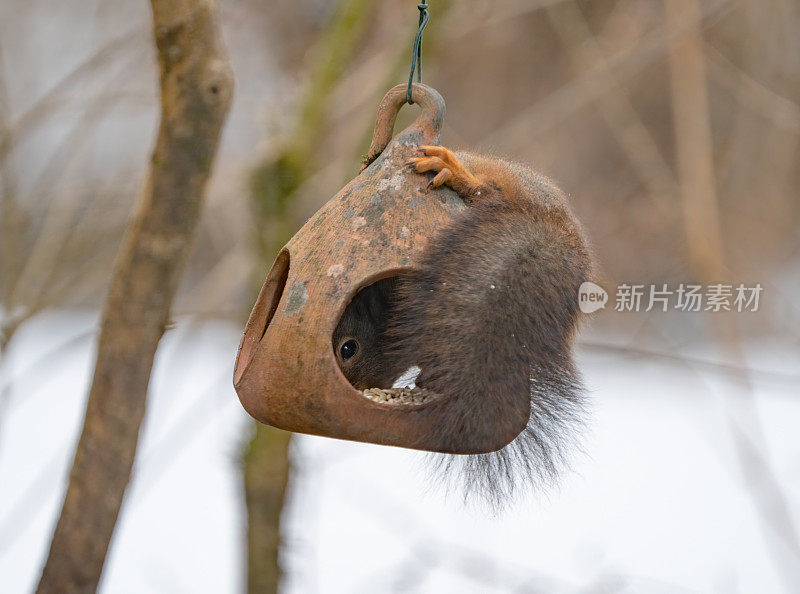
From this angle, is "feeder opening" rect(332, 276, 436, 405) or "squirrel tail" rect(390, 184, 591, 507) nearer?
"squirrel tail" rect(390, 184, 591, 507)

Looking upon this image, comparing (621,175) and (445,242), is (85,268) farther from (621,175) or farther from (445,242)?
(621,175)

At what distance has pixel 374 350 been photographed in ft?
4.85

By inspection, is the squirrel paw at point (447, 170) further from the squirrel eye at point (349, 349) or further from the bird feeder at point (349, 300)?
the squirrel eye at point (349, 349)

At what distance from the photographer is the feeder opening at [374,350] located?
4.52 ft

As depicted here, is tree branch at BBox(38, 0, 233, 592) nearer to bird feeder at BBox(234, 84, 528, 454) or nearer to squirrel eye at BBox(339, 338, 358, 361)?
bird feeder at BBox(234, 84, 528, 454)

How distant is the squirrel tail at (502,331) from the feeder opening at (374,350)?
48 mm

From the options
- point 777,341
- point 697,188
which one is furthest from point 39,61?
point 777,341

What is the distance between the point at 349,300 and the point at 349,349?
0.14 m

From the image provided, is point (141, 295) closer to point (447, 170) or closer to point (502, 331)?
point (447, 170)

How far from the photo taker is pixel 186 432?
5.52m

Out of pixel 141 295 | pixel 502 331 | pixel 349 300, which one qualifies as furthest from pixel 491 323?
pixel 141 295

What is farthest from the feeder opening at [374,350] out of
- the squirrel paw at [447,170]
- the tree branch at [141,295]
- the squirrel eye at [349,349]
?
the tree branch at [141,295]

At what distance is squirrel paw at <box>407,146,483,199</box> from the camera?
1.38m

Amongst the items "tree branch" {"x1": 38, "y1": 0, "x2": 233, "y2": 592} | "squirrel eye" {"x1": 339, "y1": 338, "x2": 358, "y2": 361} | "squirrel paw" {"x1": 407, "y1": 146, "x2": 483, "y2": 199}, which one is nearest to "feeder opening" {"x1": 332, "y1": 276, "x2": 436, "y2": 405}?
"squirrel eye" {"x1": 339, "y1": 338, "x2": 358, "y2": 361}
